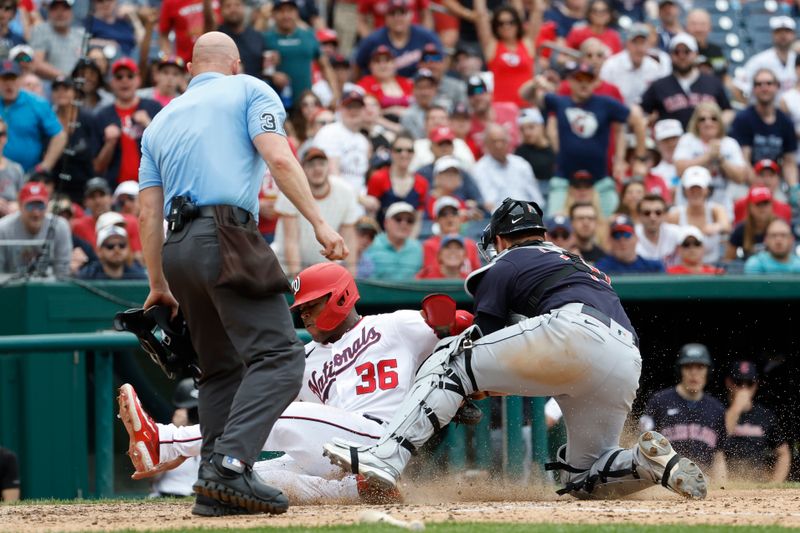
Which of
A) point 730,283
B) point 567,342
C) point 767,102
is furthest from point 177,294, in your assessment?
point 767,102

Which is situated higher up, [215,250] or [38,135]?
[38,135]

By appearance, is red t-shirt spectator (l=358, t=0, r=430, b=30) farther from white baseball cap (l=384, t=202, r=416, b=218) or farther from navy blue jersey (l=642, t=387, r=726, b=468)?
navy blue jersey (l=642, t=387, r=726, b=468)

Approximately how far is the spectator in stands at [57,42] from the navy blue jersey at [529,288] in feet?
26.4

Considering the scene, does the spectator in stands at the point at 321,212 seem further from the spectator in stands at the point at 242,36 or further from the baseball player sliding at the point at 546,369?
the baseball player sliding at the point at 546,369

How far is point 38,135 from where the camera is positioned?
12.5 meters

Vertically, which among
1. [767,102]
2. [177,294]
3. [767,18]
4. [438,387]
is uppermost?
[767,18]

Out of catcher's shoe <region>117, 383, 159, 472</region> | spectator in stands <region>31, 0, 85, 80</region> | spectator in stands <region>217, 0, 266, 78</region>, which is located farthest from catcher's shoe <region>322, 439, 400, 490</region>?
spectator in stands <region>31, 0, 85, 80</region>

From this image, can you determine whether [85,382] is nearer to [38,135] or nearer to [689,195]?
[38,135]

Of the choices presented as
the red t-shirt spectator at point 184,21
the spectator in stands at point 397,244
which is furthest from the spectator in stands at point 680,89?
the red t-shirt spectator at point 184,21

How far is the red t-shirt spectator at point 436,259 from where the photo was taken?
35.0ft

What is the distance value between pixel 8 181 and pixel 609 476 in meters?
6.83

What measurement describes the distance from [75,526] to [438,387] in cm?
166

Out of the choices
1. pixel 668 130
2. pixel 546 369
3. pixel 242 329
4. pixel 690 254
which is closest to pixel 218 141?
pixel 242 329

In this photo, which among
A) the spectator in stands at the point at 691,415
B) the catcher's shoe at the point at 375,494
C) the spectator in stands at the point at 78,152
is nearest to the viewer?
the catcher's shoe at the point at 375,494
